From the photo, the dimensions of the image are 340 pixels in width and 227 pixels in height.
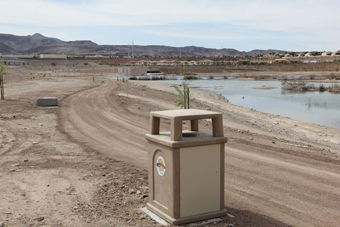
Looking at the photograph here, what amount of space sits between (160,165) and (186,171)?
A: 1.65ft

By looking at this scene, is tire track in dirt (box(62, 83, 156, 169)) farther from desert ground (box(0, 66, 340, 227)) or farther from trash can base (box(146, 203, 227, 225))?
trash can base (box(146, 203, 227, 225))

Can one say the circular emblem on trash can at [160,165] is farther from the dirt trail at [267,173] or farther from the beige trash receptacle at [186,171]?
the dirt trail at [267,173]

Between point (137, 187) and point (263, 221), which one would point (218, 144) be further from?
point (137, 187)

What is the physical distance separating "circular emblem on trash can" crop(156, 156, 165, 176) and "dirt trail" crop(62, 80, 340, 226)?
1.71 meters

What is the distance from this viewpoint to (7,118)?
1819 centimetres

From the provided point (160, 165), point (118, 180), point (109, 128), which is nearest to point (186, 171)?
point (160, 165)

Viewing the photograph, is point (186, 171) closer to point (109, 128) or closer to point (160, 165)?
point (160, 165)

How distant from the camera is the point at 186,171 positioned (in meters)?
6.00

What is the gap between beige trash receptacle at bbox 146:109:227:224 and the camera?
19.5ft

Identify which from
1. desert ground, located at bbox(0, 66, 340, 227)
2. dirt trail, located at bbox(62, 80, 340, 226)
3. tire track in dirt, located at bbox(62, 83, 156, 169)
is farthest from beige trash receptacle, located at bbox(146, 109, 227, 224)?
tire track in dirt, located at bbox(62, 83, 156, 169)

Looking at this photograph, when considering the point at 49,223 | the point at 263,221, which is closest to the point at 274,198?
the point at 263,221

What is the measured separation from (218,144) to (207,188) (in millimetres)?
757

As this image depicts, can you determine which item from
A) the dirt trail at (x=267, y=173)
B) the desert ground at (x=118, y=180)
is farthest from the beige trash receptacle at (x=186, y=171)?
the dirt trail at (x=267, y=173)

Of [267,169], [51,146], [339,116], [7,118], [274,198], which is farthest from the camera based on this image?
[339,116]
